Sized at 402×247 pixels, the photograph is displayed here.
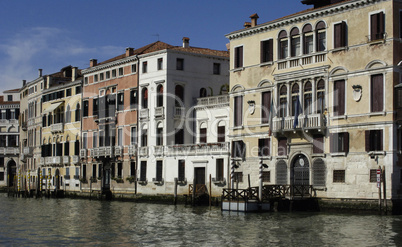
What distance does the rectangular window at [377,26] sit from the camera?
2920cm

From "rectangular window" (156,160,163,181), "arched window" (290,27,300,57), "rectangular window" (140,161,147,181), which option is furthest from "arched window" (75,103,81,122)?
"arched window" (290,27,300,57)

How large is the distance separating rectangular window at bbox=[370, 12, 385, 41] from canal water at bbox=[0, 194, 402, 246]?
778 cm

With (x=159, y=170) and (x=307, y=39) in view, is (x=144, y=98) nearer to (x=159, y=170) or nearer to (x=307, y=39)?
(x=159, y=170)

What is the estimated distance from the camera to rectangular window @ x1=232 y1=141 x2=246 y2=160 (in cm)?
3594

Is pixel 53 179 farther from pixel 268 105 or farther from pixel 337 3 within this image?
pixel 337 3

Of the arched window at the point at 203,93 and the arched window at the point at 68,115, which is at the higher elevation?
the arched window at the point at 203,93

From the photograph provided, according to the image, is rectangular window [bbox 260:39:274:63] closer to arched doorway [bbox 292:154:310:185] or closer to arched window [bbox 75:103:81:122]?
arched doorway [bbox 292:154:310:185]

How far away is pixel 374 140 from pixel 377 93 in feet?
6.68

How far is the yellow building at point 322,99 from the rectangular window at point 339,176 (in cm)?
5

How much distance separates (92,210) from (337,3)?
1655cm

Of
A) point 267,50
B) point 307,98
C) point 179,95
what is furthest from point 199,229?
point 179,95

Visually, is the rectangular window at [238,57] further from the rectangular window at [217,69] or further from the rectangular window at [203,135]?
the rectangular window at [217,69]

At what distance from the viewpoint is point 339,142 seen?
31000mm

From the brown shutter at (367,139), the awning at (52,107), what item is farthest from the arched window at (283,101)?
the awning at (52,107)
